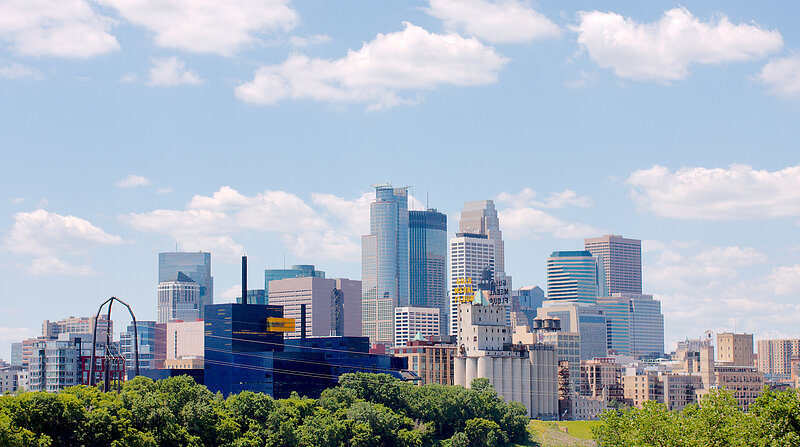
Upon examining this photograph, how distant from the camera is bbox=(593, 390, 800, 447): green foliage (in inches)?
4063

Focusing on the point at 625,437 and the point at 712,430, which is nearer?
the point at 712,430

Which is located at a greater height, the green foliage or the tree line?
the green foliage

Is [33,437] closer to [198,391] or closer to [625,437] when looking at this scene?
[198,391]

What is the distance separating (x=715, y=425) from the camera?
113 meters

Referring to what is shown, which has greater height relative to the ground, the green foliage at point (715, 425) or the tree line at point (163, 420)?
the green foliage at point (715, 425)

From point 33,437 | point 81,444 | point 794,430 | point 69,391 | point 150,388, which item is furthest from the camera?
point 150,388

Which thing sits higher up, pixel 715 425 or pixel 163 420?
pixel 715 425

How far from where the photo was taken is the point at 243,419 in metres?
180

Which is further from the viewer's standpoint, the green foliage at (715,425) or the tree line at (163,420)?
the tree line at (163,420)

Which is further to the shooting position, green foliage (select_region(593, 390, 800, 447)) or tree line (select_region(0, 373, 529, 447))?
tree line (select_region(0, 373, 529, 447))

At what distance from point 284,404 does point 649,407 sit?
8969 cm

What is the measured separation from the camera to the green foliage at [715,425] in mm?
103188

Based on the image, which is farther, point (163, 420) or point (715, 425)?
point (163, 420)

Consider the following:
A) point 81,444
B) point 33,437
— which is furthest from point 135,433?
point 33,437
